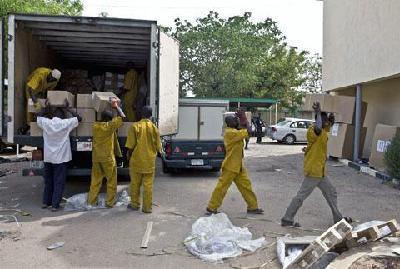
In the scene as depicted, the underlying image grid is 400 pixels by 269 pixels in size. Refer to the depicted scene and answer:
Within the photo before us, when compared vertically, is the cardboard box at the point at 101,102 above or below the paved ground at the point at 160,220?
above

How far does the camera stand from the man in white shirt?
7.67 metres

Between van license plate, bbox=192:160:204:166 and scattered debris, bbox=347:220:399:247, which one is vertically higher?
van license plate, bbox=192:160:204:166

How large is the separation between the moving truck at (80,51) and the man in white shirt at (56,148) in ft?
0.90

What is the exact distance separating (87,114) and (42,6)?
1116 centimetres

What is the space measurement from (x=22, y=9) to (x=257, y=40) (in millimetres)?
19491

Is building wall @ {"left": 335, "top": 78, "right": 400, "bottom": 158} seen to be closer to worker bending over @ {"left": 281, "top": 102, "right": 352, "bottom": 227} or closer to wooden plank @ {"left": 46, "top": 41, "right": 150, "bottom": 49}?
worker bending over @ {"left": 281, "top": 102, "right": 352, "bottom": 227}

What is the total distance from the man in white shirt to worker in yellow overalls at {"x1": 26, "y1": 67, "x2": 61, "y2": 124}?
39cm

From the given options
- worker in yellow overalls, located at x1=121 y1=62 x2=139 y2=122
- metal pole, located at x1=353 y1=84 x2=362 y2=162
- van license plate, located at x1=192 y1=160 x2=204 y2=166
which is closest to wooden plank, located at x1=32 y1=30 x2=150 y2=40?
worker in yellow overalls, located at x1=121 y1=62 x2=139 y2=122

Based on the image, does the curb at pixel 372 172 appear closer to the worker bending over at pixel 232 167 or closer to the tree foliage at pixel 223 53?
the worker bending over at pixel 232 167

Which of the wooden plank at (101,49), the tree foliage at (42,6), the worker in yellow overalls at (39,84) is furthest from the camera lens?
the tree foliage at (42,6)

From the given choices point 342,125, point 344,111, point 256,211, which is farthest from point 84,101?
point 342,125

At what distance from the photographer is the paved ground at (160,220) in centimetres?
541

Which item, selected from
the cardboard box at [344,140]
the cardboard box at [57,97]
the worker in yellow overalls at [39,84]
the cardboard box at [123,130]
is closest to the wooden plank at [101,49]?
the worker in yellow overalls at [39,84]

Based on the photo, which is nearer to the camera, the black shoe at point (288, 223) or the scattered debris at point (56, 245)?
the scattered debris at point (56, 245)
